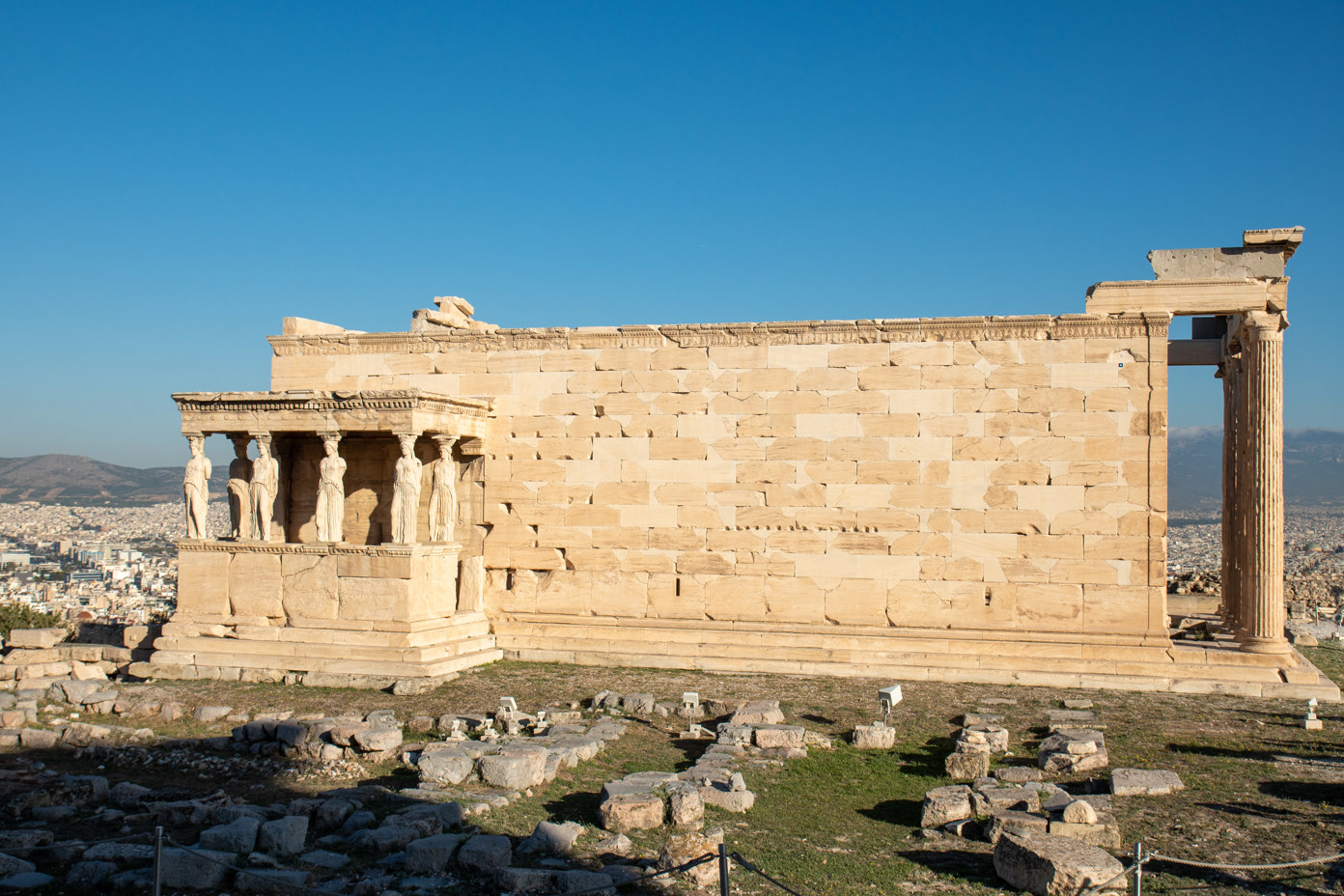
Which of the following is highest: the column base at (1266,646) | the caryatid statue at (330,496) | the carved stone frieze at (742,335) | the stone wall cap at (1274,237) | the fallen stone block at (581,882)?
the stone wall cap at (1274,237)

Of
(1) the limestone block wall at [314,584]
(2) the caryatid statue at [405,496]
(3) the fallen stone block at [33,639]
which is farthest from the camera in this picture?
(3) the fallen stone block at [33,639]

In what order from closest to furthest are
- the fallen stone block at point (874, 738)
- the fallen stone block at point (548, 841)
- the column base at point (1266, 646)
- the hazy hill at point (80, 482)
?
the fallen stone block at point (548, 841) → the fallen stone block at point (874, 738) → the column base at point (1266, 646) → the hazy hill at point (80, 482)

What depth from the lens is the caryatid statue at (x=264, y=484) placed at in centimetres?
1555

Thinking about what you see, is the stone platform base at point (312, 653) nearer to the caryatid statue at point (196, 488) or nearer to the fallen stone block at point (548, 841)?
the caryatid statue at point (196, 488)

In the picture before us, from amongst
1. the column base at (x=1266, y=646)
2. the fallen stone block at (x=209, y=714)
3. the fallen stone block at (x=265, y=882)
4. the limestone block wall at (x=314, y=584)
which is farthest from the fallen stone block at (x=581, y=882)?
the column base at (x=1266, y=646)

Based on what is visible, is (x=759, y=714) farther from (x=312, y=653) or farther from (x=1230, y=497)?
(x=1230, y=497)

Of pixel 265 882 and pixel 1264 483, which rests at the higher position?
pixel 1264 483

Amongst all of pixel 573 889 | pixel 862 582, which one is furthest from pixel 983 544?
pixel 573 889

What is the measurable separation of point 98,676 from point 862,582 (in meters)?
10.2

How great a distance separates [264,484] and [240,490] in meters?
0.52

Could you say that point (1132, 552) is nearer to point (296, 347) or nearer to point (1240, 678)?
point (1240, 678)

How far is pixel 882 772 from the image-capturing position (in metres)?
9.91

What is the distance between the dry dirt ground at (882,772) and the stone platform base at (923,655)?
0.40 m

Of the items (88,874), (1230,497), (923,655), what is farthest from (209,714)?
(1230,497)
